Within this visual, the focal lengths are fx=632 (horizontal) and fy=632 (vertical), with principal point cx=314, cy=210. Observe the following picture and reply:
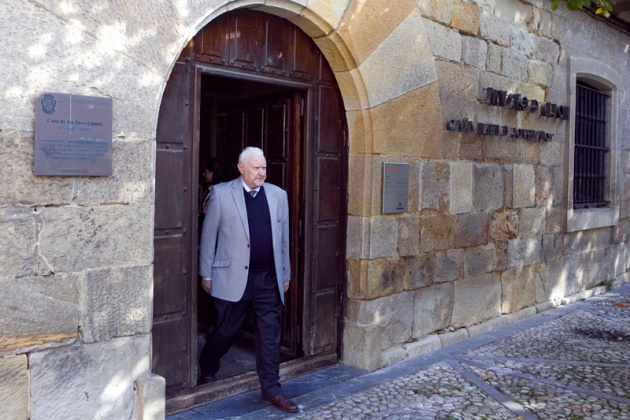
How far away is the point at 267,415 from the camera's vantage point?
3.95 m

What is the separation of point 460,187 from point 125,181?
3361 millimetres

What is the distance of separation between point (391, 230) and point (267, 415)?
5.91 ft

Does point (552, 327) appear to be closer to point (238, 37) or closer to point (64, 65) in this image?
point (238, 37)

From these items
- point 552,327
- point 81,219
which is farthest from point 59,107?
point 552,327

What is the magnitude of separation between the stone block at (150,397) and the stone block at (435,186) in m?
2.76

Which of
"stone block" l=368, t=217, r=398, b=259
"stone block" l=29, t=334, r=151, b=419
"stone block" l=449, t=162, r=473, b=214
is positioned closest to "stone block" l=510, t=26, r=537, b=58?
"stone block" l=449, t=162, r=473, b=214

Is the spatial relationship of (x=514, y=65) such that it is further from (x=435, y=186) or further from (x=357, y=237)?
(x=357, y=237)

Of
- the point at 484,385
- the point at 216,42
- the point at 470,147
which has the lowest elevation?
the point at 484,385

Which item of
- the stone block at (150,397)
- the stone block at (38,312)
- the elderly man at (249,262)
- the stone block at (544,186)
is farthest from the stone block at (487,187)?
the stone block at (38,312)

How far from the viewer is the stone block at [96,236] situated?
10.1 feet

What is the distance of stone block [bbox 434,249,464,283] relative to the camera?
218 inches

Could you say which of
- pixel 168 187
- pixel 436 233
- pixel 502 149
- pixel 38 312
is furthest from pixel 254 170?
pixel 502 149

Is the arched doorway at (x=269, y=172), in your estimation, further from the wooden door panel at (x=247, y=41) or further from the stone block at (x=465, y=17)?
the stone block at (x=465, y=17)

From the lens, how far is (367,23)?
4.69 meters
